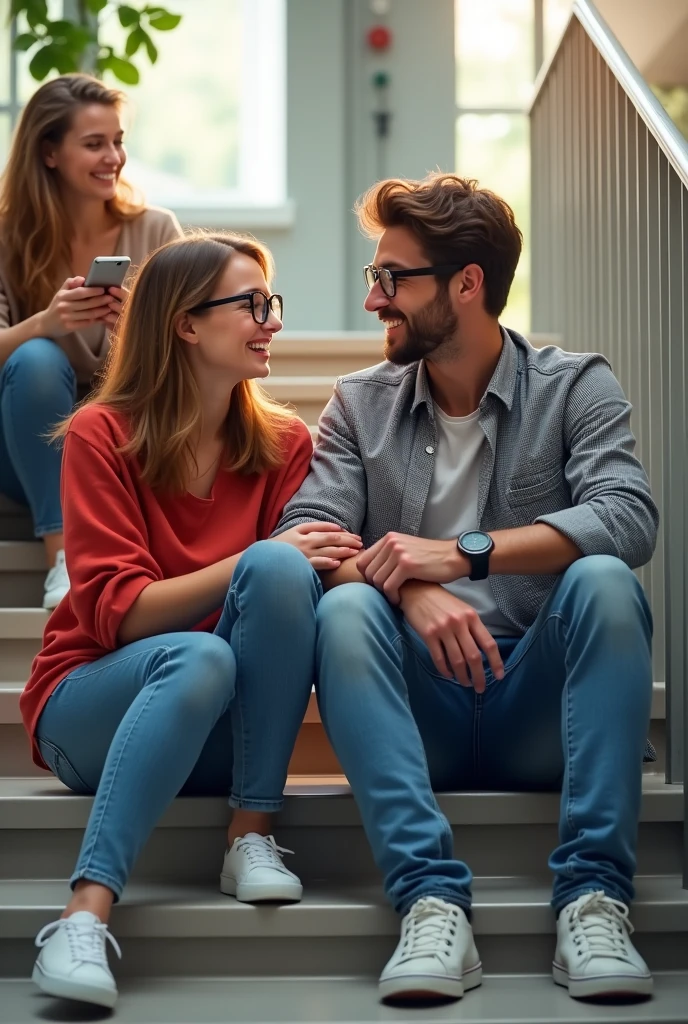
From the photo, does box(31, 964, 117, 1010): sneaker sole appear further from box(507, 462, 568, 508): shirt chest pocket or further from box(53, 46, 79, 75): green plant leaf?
box(53, 46, 79, 75): green plant leaf

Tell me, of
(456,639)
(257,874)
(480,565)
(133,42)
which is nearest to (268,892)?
(257,874)

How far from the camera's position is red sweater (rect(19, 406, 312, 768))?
64.5 inches

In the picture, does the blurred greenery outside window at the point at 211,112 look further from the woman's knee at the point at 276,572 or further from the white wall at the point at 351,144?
the woman's knee at the point at 276,572

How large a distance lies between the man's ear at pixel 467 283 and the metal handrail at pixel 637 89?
32cm

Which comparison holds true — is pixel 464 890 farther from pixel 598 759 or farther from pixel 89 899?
pixel 89 899

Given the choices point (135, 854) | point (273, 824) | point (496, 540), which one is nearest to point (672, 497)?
point (496, 540)

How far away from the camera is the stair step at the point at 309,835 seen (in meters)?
1.67

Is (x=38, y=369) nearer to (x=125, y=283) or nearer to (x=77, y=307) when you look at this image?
(x=77, y=307)

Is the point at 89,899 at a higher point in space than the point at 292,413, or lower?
lower

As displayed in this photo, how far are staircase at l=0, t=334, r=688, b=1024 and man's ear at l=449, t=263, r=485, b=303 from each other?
724 mm

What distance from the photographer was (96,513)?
1683 millimetres

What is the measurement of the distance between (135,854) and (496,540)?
23.6 inches

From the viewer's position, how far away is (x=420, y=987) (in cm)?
138

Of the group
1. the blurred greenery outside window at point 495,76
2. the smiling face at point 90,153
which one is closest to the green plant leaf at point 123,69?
the smiling face at point 90,153
